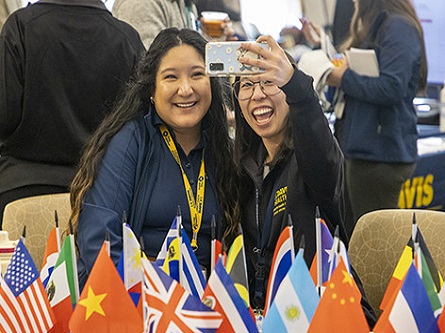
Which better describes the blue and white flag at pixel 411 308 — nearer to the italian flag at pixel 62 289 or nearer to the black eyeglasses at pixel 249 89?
the italian flag at pixel 62 289

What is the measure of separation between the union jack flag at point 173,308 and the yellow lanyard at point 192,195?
985mm

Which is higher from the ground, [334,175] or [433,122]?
[334,175]

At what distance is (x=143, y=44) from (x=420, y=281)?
2173 millimetres

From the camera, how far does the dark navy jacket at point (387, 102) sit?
4.25 metres

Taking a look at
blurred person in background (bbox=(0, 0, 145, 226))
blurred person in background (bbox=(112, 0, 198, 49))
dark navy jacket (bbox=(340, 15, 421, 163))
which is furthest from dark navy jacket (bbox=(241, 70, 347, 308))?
dark navy jacket (bbox=(340, 15, 421, 163))

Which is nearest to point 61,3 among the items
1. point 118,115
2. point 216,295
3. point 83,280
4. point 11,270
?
point 118,115

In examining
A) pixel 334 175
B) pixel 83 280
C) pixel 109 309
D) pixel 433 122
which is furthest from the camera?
pixel 433 122

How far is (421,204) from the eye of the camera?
5.17 metres

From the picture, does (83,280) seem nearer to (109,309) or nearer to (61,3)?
(109,309)

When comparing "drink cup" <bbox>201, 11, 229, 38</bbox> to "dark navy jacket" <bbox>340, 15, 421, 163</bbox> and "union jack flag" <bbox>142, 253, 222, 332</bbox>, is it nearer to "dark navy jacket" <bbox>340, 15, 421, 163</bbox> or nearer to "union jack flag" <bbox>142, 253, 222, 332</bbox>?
"dark navy jacket" <bbox>340, 15, 421, 163</bbox>

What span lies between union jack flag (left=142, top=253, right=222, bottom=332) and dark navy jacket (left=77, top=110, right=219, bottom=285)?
918 millimetres

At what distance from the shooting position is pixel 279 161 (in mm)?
2693

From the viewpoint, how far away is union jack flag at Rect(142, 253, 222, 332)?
1791mm

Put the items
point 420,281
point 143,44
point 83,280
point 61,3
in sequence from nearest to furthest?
point 420,281, point 83,280, point 61,3, point 143,44
